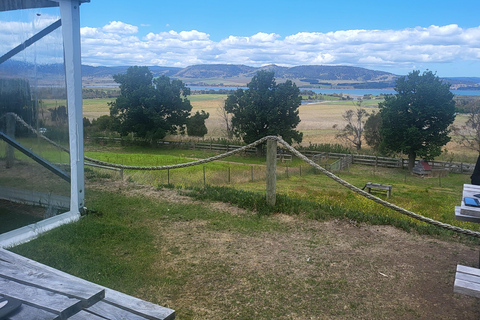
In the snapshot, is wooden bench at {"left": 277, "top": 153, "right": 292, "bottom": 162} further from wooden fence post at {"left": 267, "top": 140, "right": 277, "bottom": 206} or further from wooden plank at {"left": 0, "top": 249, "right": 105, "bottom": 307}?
wooden plank at {"left": 0, "top": 249, "right": 105, "bottom": 307}

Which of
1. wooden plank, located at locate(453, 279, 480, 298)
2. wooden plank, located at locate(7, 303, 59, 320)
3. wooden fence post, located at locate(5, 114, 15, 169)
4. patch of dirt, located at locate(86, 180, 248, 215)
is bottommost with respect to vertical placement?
patch of dirt, located at locate(86, 180, 248, 215)

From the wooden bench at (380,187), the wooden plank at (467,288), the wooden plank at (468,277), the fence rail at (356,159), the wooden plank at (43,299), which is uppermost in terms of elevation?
the wooden plank at (43,299)

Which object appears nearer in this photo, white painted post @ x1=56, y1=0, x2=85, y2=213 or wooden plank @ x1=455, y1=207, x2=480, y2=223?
wooden plank @ x1=455, y1=207, x2=480, y2=223

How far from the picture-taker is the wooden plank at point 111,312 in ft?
7.79

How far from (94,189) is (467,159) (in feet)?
152

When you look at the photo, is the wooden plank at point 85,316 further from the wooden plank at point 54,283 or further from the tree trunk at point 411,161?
the tree trunk at point 411,161

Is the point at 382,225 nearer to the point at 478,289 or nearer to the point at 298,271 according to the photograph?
the point at 298,271

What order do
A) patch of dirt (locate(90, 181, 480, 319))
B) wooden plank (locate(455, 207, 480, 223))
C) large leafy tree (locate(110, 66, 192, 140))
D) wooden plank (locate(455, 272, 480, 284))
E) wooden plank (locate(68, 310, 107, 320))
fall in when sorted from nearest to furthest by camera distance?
wooden plank (locate(68, 310, 107, 320)), wooden plank (locate(455, 272, 480, 284)), patch of dirt (locate(90, 181, 480, 319)), wooden plank (locate(455, 207, 480, 223)), large leafy tree (locate(110, 66, 192, 140))

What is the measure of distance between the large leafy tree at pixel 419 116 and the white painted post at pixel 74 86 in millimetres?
39631

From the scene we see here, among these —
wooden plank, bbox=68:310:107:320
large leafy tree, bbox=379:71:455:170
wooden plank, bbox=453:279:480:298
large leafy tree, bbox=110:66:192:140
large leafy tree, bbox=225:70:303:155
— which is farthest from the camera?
large leafy tree, bbox=110:66:192:140

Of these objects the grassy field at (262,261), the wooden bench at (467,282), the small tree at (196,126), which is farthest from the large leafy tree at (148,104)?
the wooden bench at (467,282)

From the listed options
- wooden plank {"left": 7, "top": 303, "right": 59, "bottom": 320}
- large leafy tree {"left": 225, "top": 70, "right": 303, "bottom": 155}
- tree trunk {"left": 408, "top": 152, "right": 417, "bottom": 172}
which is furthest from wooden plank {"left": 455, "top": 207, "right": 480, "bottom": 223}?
large leafy tree {"left": 225, "top": 70, "right": 303, "bottom": 155}

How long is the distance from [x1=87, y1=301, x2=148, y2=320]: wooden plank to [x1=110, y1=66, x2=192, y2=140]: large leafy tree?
1870 inches

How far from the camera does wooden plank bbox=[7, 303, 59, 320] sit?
220 cm
